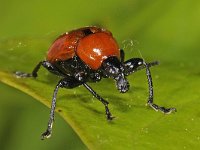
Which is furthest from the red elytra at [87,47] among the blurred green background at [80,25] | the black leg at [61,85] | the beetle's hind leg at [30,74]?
the blurred green background at [80,25]

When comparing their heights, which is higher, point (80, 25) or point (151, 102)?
point (80, 25)

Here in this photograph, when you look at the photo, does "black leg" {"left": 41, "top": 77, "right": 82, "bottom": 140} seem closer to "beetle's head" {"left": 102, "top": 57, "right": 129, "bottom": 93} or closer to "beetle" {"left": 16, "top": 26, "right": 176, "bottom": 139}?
"beetle" {"left": 16, "top": 26, "right": 176, "bottom": 139}

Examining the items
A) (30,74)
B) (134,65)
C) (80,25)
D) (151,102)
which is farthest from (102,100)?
(80,25)

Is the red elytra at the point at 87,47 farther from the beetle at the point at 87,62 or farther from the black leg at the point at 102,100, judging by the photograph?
the black leg at the point at 102,100

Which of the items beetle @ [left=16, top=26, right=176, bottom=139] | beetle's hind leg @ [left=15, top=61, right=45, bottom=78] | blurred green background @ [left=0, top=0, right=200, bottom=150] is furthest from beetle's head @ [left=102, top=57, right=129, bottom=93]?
beetle's hind leg @ [left=15, top=61, right=45, bottom=78]

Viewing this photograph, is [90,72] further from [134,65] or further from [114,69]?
[134,65]
